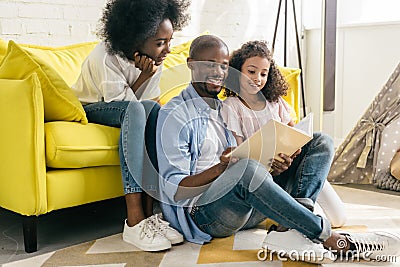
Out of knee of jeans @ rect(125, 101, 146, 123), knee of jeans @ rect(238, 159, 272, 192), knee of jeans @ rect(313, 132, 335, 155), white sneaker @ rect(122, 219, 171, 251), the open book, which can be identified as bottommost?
white sneaker @ rect(122, 219, 171, 251)

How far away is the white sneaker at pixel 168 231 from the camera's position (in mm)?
2125

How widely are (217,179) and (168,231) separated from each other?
320 mm

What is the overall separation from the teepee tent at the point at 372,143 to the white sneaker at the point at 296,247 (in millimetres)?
1318

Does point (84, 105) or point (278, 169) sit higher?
point (84, 105)

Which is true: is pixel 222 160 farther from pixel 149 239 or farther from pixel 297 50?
pixel 297 50

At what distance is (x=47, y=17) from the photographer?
2998 mm

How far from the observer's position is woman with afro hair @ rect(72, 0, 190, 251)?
218 cm

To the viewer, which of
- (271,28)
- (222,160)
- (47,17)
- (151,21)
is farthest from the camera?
(271,28)

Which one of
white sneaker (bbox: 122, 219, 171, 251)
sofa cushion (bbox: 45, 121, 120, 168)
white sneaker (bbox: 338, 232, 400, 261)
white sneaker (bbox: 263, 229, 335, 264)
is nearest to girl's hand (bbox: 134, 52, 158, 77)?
sofa cushion (bbox: 45, 121, 120, 168)

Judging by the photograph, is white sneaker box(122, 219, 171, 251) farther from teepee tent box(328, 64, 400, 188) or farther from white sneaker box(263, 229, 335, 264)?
teepee tent box(328, 64, 400, 188)

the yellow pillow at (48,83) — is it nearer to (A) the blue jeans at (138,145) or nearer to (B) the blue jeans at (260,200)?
(A) the blue jeans at (138,145)

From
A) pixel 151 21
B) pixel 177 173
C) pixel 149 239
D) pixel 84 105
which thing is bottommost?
pixel 149 239

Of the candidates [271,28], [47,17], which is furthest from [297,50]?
[47,17]

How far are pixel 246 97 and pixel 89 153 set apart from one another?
0.62 m
